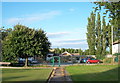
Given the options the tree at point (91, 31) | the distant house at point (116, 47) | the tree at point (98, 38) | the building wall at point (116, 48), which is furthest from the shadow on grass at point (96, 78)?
the tree at point (91, 31)

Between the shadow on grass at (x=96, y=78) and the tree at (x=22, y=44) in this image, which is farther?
the tree at (x=22, y=44)

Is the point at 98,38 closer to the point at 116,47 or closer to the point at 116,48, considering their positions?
the point at 116,47

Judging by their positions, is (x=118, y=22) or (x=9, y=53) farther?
(x=9, y=53)

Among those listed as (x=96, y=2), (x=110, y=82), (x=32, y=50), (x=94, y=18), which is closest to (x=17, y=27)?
(x=32, y=50)

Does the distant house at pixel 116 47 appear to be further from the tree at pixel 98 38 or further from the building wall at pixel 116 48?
the tree at pixel 98 38

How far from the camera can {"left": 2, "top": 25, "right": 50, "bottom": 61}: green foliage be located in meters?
36.7

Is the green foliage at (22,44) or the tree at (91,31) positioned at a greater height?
the tree at (91,31)

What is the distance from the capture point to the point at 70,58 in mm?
51406

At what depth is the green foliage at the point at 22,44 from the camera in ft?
120

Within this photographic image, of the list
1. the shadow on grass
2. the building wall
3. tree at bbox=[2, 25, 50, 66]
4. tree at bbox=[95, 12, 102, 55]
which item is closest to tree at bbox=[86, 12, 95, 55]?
tree at bbox=[95, 12, 102, 55]

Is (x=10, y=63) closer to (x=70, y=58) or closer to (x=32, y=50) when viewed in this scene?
(x=32, y=50)

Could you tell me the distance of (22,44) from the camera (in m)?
36.5

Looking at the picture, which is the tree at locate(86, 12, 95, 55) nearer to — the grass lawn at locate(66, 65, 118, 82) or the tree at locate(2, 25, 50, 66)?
the tree at locate(2, 25, 50, 66)

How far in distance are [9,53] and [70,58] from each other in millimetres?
17973
